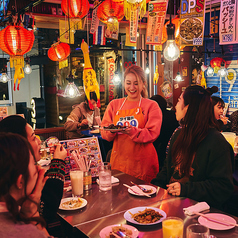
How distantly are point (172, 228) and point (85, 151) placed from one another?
4.09 feet

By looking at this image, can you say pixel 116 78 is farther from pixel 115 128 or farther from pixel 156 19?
pixel 115 128

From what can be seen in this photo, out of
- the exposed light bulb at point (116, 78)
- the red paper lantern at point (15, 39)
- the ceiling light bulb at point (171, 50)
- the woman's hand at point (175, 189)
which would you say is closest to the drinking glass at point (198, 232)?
the woman's hand at point (175, 189)

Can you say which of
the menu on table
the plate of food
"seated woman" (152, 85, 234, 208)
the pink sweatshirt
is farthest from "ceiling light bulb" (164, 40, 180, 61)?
the menu on table

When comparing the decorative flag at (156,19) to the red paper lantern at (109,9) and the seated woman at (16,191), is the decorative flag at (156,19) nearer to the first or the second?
the red paper lantern at (109,9)

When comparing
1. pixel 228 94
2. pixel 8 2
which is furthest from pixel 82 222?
pixel 228 94

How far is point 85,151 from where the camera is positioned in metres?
2.52

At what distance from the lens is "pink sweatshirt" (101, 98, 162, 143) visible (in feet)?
9.71

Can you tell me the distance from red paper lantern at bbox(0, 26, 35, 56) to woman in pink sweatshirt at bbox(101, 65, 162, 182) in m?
1.91

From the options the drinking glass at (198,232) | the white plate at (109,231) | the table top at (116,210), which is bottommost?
the table top at (116,210)

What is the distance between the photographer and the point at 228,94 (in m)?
9.89

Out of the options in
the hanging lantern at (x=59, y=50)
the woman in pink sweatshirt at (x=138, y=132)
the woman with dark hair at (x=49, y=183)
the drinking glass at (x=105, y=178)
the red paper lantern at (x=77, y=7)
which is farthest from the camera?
the hanging lantern at (x=59, y=50)

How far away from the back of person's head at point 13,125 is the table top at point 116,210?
630 millimetres

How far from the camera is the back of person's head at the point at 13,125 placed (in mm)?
1826

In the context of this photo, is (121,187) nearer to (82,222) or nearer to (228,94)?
(82,222)
